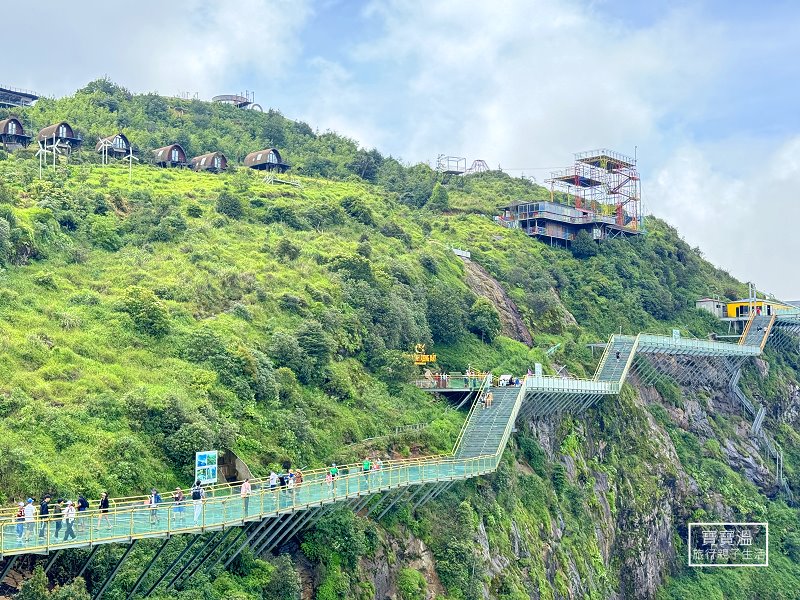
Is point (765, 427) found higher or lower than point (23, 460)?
higher

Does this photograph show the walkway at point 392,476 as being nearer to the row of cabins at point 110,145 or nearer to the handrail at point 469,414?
the handrail at point 469,414

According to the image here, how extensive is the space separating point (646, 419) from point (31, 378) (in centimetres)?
4630

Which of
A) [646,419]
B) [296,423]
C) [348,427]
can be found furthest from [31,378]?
[646,419]

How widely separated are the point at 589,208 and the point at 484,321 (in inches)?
1650

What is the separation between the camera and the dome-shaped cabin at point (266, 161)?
10621cm

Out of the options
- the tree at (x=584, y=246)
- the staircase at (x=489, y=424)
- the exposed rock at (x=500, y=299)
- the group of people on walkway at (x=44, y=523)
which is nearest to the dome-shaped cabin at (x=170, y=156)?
the exposed rock at (x=500, y=299)

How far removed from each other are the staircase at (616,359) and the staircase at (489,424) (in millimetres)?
15771

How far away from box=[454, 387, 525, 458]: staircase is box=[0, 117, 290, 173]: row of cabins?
4795cm

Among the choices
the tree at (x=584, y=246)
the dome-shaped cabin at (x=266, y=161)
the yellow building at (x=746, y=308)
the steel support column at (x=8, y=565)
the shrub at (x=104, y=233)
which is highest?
the dome-shaped cabin at (x=266, y=161)

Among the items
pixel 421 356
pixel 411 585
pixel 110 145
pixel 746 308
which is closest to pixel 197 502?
pixel 411 585

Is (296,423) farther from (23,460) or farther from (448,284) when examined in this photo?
(448,284)

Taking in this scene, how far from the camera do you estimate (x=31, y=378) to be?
126 ft

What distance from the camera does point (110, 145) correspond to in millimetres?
93000

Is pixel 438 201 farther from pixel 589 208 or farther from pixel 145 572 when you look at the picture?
pixel 145 572
